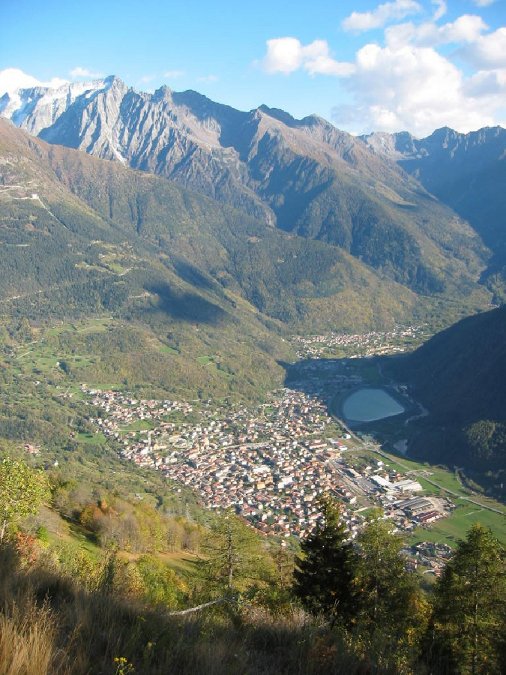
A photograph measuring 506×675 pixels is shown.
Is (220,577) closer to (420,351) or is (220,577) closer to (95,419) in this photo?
(95,419)

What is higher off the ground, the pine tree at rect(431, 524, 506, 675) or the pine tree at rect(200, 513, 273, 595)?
the pine tree at rect(431, 524, 506, 675)

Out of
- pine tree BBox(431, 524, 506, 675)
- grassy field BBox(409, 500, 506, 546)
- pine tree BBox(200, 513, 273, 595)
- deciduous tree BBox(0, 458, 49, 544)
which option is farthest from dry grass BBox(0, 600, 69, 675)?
grassy field BBox(409, 500, 506, 546)

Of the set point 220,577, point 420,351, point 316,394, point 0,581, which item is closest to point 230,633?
point 0,581

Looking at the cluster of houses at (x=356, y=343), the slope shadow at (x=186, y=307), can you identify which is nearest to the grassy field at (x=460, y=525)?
the cluster of houses at (x=356, y=343)

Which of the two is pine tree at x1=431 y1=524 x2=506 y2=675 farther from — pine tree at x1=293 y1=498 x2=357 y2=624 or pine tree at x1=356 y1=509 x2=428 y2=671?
pine tree at x1=293 y1=498 x2=357 y2=624

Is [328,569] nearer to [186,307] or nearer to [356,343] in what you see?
[186,307]

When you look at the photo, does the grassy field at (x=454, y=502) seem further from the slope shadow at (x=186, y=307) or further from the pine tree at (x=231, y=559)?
the slope shadow at (x=186, y=307)
